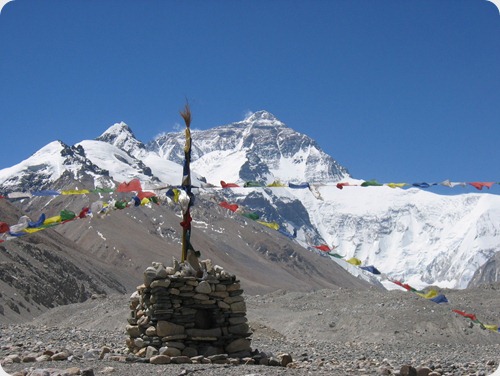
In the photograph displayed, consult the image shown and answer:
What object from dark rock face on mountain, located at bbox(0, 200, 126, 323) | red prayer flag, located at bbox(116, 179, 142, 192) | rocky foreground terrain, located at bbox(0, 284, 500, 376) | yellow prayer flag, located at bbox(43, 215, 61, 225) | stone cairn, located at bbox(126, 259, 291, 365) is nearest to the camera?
rocky foreground terrain, located at bbox(0, 284, 500, 376)

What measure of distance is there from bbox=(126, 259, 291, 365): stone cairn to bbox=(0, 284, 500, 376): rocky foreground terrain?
476 mm

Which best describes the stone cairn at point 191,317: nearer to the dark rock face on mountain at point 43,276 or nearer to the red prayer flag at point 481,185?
the red prayer flag at point 481,185

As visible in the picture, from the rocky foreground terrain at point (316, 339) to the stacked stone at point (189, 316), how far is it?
0.52 meters

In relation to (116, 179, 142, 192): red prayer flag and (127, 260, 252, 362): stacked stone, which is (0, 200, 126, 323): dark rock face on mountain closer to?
(127, 260, 252, 362): stacked stone

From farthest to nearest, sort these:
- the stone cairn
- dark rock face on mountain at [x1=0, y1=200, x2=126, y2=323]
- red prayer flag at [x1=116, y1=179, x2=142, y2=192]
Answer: dark rock face on mountain at [x1=0, y1=200, x2=126, y2=323] < red prayer flag at [x1=116, y1=179, x2=142, y2=192] < the stone cairn

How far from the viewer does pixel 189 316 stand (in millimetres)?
14852

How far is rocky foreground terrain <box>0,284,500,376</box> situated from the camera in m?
12.9

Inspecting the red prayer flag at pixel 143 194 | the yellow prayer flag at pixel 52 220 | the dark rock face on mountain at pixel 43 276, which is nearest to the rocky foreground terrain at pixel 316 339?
the yellow prayer flag at pixel 52 220

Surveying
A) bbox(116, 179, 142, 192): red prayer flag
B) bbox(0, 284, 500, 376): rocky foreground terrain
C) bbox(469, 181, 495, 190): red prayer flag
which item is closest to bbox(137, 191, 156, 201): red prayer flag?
bbox(116, 179, 142, 192): red prayer flag

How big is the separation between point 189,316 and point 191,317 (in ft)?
0.17

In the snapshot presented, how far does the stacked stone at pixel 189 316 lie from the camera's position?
14.6 m

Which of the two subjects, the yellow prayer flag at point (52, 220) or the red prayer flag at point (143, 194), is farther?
the red prayer flag at point (143, 194)

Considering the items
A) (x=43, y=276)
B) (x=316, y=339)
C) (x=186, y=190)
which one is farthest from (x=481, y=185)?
(x=43, y=276)

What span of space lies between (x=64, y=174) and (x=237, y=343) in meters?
174
